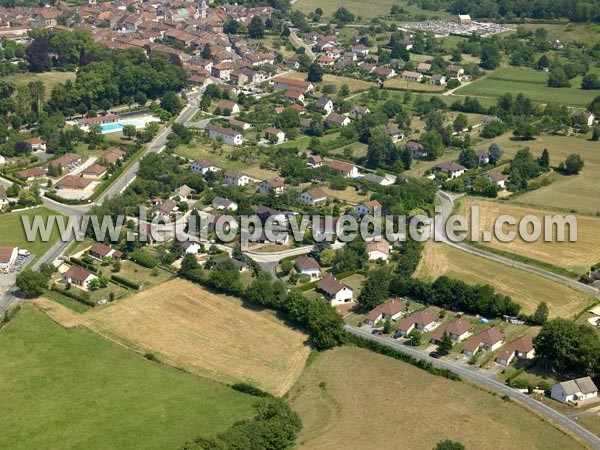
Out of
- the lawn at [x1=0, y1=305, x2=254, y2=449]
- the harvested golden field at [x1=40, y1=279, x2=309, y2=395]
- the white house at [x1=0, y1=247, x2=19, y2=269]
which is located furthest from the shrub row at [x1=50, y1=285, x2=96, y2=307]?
the white house at [x1=0, y1=247, x2=19, y2=269]

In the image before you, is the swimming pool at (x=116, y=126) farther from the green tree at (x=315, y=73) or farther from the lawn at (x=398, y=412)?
the lawn at (x=398, y=412)

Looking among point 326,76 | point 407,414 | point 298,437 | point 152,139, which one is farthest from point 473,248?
point 326,76

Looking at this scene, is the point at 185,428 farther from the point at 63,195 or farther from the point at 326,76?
the point at 326,76

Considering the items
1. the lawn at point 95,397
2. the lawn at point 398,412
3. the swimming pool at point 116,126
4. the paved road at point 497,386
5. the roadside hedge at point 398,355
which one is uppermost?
the swimming pool at point 116,126

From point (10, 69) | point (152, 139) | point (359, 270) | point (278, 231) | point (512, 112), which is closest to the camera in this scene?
point (359, 270)

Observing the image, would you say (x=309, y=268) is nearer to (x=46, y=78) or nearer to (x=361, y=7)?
(x=46, y=78)

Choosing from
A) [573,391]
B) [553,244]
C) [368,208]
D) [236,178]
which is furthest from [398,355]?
[236,178]

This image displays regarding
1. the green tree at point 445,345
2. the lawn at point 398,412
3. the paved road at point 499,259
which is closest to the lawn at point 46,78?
the paved road at point 499,259
